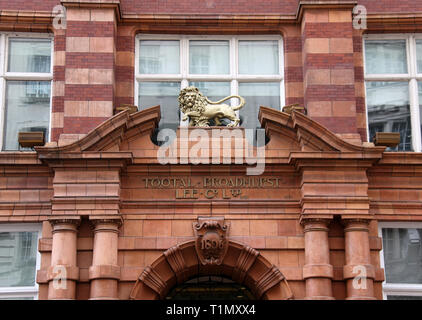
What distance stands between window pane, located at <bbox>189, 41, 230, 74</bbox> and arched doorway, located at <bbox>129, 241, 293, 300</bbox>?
365 cm

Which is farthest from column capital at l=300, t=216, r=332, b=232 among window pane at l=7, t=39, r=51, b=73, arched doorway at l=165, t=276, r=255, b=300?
window pane at l=7, t=39, r=51, b=73

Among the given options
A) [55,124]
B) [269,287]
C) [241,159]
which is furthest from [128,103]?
[269,287]

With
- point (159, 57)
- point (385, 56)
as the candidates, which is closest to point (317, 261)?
point (385, 56)

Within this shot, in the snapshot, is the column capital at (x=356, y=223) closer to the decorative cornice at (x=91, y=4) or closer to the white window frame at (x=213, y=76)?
the white window frame at (x=213, y=76)

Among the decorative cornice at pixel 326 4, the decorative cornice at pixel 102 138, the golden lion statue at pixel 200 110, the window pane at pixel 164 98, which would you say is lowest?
the decorative cornice at pixel 102 138

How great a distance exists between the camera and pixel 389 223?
1465 centimetres

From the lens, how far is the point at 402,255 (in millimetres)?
14562

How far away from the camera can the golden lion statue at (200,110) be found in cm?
1477

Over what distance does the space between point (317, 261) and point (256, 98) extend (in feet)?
11.8

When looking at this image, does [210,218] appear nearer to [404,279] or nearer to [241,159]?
[241,159]

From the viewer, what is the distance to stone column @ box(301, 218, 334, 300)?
13.5 metres

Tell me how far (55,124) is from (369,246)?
6262 mm

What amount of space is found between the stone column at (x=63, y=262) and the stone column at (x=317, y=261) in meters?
4.00

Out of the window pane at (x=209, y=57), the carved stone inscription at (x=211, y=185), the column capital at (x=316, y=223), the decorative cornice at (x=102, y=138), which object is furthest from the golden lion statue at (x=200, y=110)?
the column capital at (x=316, y=223)
